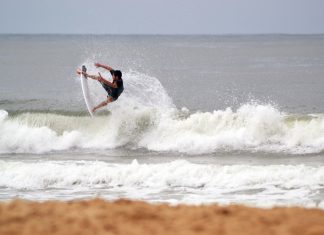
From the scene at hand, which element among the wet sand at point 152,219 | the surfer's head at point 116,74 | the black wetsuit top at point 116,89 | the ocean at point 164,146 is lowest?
the wet sand at point 152,219

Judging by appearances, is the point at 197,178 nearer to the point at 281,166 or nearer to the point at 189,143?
the point at 281,166

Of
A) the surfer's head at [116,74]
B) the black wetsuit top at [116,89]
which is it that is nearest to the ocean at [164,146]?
the black wetsuit top at [116,89]

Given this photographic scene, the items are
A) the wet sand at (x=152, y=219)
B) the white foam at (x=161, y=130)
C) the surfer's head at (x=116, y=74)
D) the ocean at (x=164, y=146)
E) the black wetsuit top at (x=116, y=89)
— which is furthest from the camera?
the white foam at (x=161, y=130)

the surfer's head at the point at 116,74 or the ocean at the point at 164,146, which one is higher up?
the surfer's head at the point at 116,74

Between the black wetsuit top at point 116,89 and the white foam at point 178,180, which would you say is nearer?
the white foam at point 178,180

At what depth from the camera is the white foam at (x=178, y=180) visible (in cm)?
1243

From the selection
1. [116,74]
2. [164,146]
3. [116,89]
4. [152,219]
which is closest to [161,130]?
[164,146]

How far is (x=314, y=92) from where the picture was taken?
3244cm

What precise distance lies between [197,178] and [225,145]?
4942mm

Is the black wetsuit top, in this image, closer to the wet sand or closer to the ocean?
the ocean

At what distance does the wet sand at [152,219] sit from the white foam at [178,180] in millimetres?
4914

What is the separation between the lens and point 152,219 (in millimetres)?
6629

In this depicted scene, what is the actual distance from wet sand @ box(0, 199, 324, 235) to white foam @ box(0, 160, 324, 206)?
4914 millimetres

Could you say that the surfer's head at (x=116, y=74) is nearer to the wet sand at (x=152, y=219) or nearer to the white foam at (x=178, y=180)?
the white foam at (x=178, y=180)
